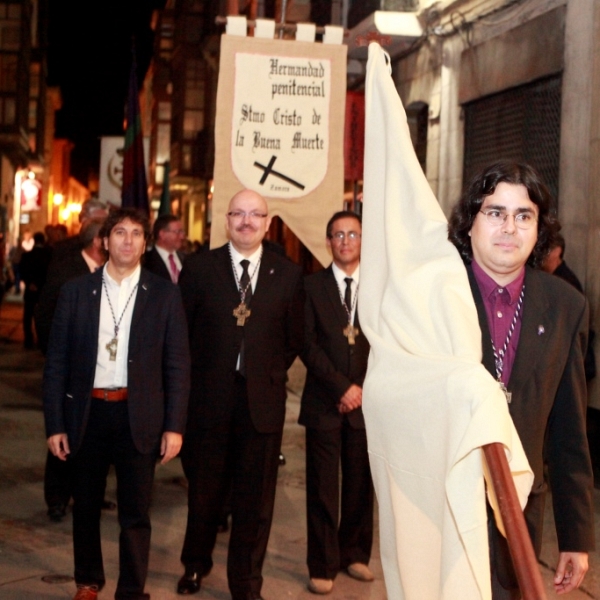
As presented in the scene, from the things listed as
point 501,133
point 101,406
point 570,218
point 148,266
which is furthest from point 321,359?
point 501,133

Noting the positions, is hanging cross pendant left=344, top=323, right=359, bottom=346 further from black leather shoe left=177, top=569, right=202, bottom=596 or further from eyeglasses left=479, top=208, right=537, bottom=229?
eyeglasses left=479, top=208, right=537, bottom=229

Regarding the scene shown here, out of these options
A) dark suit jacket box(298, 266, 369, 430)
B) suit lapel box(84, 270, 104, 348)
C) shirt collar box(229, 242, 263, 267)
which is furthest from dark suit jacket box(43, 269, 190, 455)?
dark suit jacket box(298, 266, 369, 430)

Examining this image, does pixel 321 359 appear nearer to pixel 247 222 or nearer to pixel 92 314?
pixel 247 222

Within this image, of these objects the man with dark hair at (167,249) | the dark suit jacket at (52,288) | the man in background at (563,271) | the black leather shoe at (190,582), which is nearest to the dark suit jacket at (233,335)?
the black leather shoe at (190,582)

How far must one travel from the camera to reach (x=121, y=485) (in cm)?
537

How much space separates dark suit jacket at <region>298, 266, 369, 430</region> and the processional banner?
7.39ft

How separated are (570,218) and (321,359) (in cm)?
501

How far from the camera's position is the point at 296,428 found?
1102cm

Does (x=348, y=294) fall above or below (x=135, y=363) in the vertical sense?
above

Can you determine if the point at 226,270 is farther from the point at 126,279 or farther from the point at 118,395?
the point at 118,395

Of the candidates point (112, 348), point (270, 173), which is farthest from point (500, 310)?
point (270, 173)

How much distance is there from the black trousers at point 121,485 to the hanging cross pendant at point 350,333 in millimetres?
1440

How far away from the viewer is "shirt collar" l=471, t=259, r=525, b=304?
3.16 metres

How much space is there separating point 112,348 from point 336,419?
146 centimetres
